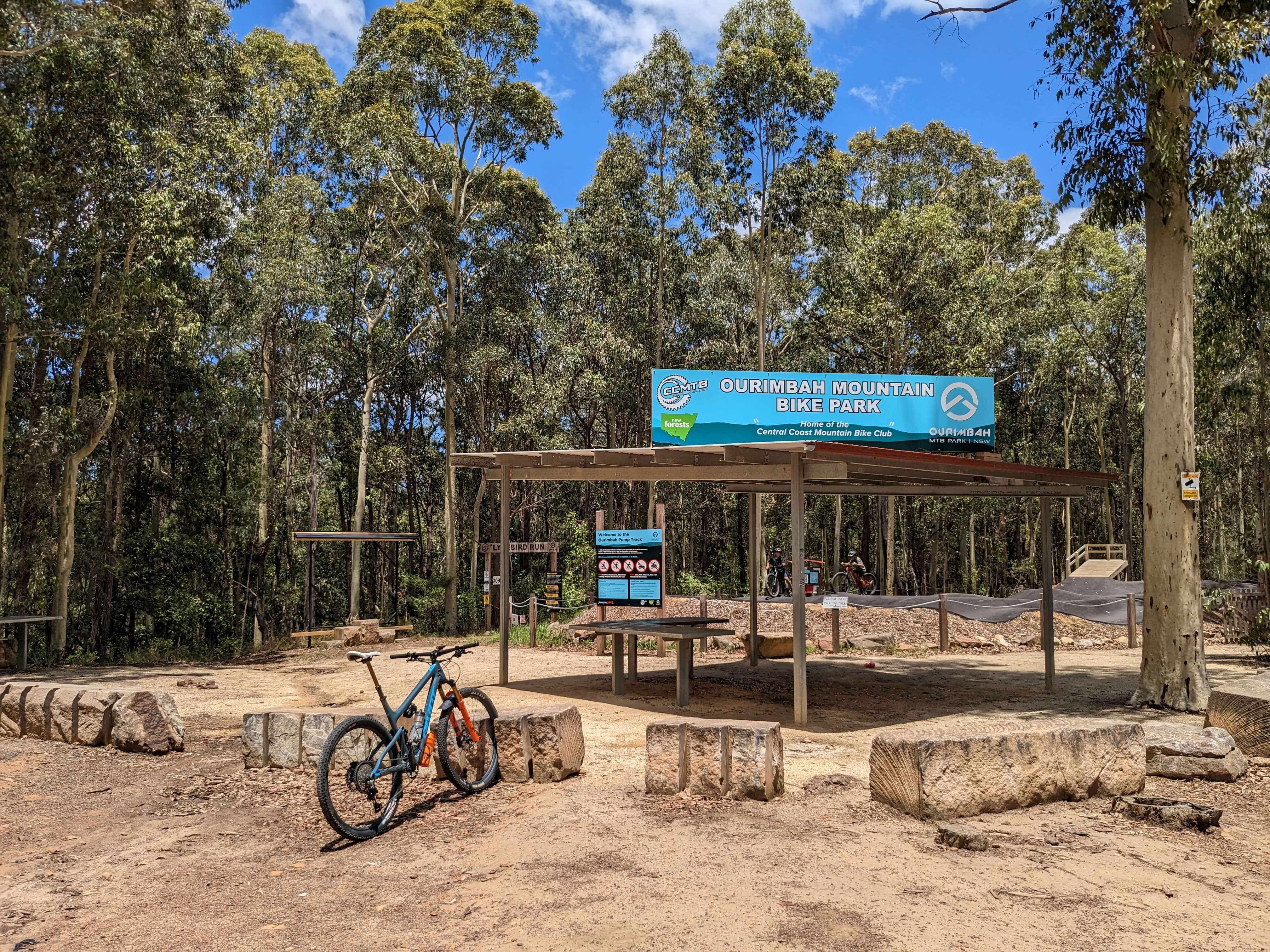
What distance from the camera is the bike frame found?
511cm

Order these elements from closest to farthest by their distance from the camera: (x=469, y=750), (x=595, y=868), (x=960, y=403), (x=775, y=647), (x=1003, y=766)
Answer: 1. (x=595, y=868)
2. (x=1003, y=766)
3. (x=469, y=750)
4. (x=960, y=403)
5. (x=775, y=647)

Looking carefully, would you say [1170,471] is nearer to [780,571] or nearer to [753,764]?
[753,764]

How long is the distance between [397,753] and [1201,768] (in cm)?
523

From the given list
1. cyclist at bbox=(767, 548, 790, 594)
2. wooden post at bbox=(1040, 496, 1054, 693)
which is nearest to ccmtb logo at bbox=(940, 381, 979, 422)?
wooden post at bbox=(1040, 496, 1054, 693)

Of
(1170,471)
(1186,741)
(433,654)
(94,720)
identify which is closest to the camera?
(433,654)

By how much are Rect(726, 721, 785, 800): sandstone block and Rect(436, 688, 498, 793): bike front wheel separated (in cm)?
156

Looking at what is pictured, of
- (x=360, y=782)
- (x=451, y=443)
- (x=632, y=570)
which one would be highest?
(x=451, y=443)

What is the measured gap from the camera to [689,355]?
30609mm

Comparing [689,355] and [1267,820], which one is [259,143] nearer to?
[689,355]

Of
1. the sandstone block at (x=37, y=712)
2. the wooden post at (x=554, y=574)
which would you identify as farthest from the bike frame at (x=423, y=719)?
the wooden post at (x=554, y=574)

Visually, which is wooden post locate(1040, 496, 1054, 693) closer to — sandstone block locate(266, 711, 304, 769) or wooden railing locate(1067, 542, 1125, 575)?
sandstone block locate(266, 711, 304, 769)

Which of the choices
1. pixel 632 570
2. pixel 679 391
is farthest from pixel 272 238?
pixel 679 391

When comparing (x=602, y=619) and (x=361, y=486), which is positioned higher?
(x=361, y=486)

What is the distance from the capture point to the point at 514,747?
231 inches
